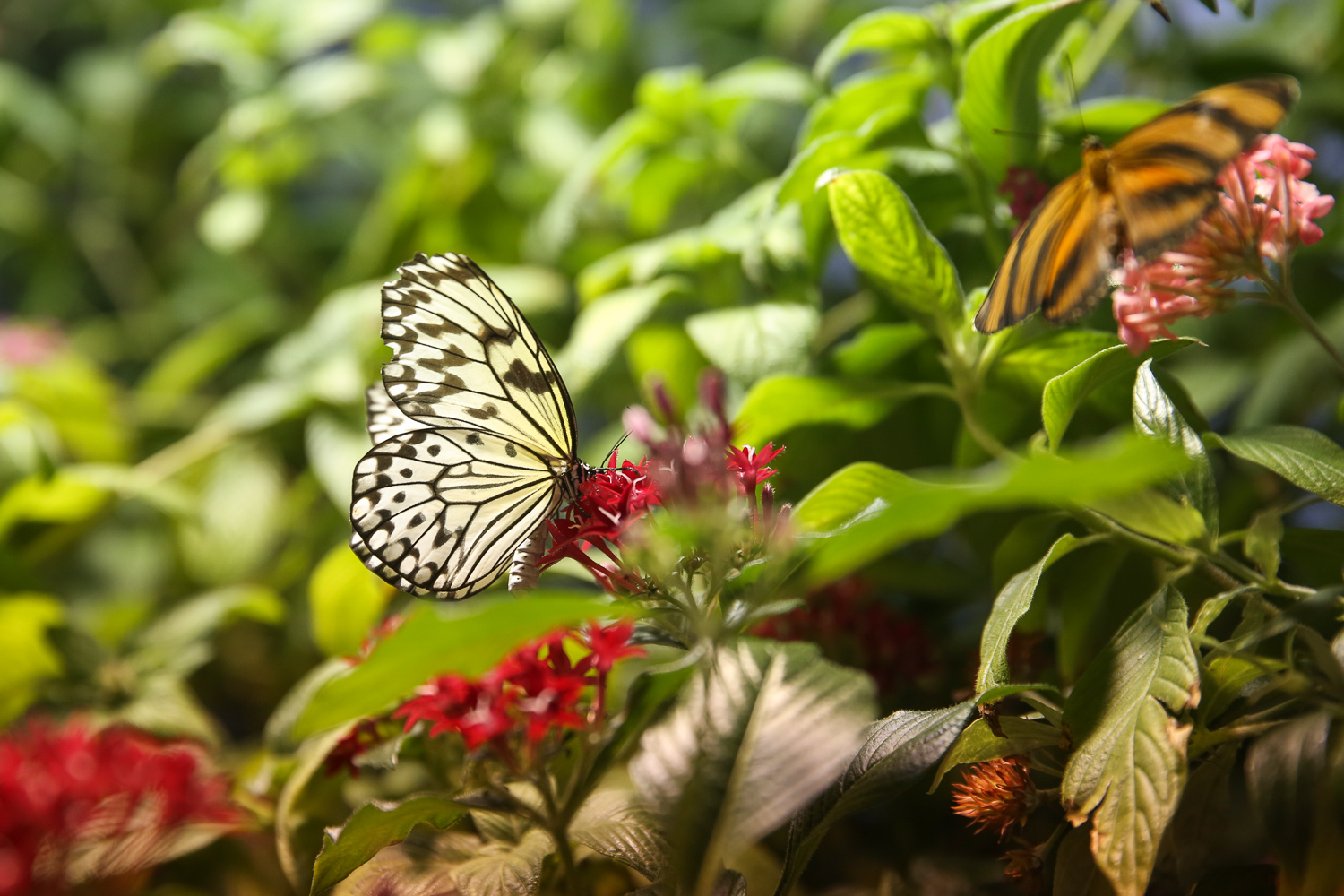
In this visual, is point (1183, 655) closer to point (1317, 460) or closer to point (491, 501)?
point (1317, 460)

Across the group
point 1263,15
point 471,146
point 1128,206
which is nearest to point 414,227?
point 471,146

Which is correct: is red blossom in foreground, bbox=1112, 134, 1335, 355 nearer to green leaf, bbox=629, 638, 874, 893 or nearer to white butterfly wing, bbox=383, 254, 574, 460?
green leaf, bbox=629, 638, 874, 893

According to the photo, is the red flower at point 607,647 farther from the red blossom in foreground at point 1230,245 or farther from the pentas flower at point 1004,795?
the red blossom in foreground at point 1230,245

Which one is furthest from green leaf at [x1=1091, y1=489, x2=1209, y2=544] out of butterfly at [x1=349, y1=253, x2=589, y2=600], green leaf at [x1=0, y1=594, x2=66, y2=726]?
green leaf at [x1=0, y1=594, x2=66, y2=726]

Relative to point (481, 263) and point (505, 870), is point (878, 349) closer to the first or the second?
point (505, 870)

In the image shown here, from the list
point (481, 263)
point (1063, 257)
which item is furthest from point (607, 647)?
point (481, 263)
